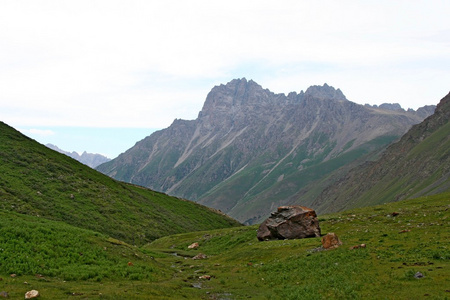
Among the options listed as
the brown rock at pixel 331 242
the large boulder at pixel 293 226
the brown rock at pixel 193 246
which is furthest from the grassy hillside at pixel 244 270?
the brown rock at pixel 193 246

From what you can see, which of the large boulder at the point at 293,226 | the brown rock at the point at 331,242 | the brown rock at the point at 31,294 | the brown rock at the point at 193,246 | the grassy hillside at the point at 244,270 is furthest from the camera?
the brown rock at the point at 193,246

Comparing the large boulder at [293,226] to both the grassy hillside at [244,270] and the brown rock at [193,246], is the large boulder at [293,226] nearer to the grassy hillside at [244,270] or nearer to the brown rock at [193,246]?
the grassy hillside at [244,270]

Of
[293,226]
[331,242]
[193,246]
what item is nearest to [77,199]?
[193,246]

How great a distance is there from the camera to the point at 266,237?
58156mm

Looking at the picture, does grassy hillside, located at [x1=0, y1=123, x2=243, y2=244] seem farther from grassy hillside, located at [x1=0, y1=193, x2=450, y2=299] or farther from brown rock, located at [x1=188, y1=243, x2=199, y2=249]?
grassy hillside, located at [x1=0, y1=193, x2=450, y2=299]

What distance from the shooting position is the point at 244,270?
3856 centimetres

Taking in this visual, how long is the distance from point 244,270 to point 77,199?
64503mm

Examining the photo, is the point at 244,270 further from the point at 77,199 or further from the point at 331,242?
the point at 77,199

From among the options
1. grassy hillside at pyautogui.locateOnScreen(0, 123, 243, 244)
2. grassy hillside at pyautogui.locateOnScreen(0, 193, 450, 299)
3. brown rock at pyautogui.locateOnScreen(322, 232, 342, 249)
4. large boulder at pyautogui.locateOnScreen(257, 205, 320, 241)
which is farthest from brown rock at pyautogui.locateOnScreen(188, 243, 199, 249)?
brown rock at pyautogui.locateOnScreen(322, 232, 342, 249)

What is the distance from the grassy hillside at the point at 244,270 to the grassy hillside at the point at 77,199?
3948 cm

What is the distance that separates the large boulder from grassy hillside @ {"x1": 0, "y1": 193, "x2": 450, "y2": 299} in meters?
8.68

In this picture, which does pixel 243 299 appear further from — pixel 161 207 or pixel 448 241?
pixel 161 207

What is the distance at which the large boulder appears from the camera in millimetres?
54844

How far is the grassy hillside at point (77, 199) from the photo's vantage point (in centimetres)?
7656
